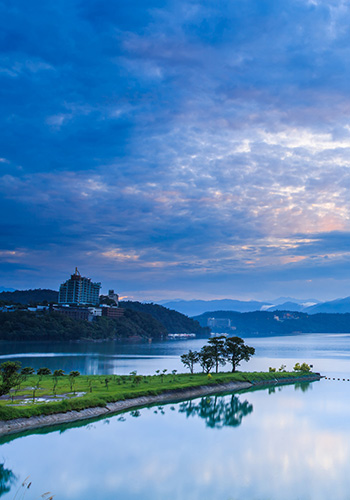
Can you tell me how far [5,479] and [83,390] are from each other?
14470 millimetres

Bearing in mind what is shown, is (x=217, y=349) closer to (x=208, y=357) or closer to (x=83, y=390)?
(x=208, y=357)

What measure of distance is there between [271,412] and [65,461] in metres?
17.6

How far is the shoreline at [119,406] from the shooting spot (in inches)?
863

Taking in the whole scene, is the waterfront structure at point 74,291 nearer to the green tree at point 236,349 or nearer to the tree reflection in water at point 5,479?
the green tree at point 236,349

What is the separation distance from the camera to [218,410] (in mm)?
31594

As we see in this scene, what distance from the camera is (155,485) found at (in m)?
15.9


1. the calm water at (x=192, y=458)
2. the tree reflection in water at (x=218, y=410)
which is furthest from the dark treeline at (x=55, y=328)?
the calm water at (x=192, y=458)

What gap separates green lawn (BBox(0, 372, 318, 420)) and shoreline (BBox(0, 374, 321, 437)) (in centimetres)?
29

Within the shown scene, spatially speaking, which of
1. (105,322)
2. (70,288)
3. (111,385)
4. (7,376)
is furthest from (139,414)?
(70,288)

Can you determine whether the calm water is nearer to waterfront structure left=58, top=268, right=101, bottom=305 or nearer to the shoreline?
the shoreline

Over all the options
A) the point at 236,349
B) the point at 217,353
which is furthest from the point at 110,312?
the point at 217,353

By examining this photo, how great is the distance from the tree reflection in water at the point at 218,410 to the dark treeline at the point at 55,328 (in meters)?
79.7

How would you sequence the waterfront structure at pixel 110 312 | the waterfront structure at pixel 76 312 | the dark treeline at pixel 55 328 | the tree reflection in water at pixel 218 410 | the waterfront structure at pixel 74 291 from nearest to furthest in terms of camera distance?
the tree reflection in water at pixel 218 410 → the dark treeline at pixel 55 328 → the waterfront structure at pixel 76 312 → the waterfront structure at pixel 110 312 → the waterfront structure at pixel 74 291

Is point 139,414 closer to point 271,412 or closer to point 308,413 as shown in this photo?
point 271,412
